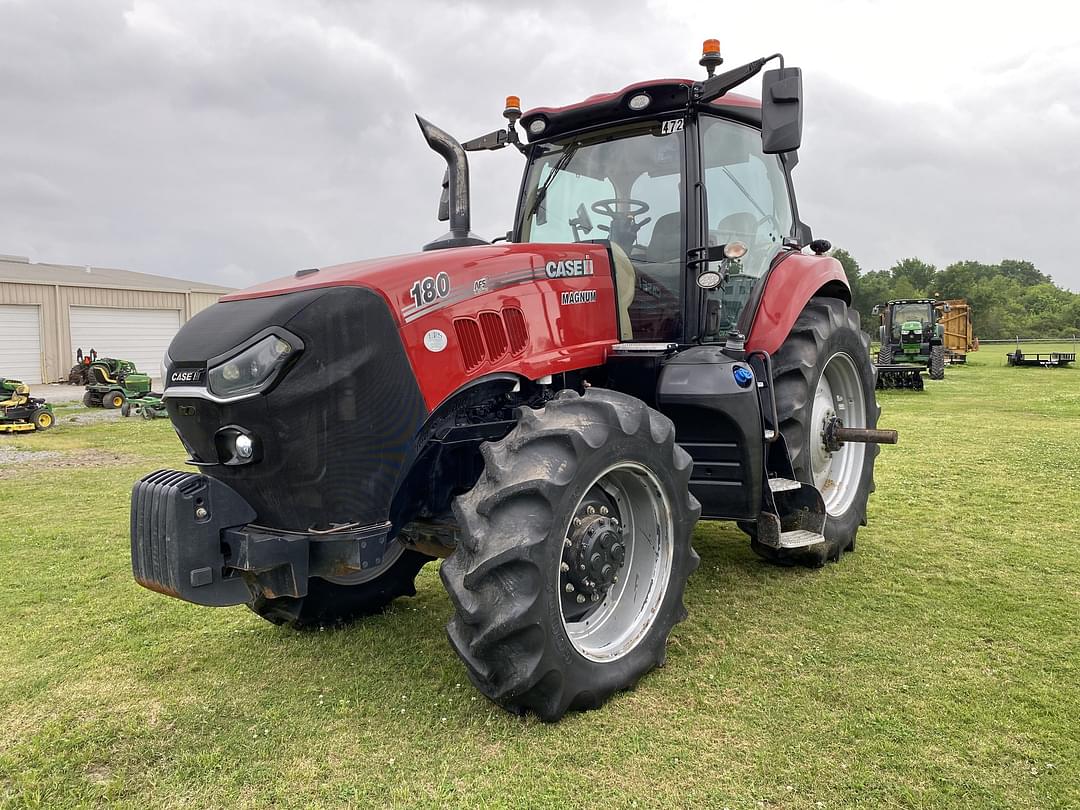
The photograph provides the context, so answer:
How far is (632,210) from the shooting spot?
4145 mm

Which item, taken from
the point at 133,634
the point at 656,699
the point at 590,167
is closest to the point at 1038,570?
the point at 656,699

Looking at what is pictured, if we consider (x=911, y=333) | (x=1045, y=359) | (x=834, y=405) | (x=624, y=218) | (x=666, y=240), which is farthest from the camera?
(x=1045, y=359)

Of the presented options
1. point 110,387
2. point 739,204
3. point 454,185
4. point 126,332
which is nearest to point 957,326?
point 110,387

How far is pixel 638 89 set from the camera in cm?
392

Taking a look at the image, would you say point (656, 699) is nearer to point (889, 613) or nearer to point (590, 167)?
point (889, 613)

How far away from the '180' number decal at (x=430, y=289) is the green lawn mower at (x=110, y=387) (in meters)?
14.5

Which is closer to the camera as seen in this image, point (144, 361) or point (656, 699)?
point (656, 699)

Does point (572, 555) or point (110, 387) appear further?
point (110, 387)

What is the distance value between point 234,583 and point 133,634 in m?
1.51

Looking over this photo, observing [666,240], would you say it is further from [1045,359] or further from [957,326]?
[957,326]

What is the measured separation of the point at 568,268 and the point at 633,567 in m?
1.39

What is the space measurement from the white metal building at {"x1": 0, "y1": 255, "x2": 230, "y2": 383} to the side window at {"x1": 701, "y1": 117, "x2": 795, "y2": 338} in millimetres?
24769

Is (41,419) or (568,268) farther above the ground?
(568,268)

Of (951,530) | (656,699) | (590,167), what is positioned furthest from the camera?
(951,530)
